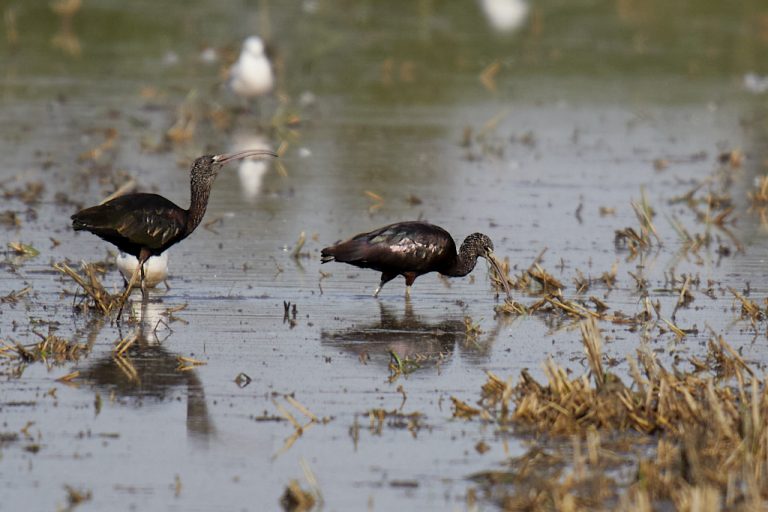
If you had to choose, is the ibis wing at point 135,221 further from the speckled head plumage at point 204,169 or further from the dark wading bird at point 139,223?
the speckled head plumage at point 204,169

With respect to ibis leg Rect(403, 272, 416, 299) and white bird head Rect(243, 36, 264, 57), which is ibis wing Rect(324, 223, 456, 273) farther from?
white bird head Rect(243, 36, 264, 57)

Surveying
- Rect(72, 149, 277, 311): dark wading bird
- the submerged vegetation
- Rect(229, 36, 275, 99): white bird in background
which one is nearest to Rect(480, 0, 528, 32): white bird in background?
Rect(229, 36, 275, 99): white bird in background

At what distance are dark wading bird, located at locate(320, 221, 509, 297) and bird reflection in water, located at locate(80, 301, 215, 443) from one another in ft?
5.80

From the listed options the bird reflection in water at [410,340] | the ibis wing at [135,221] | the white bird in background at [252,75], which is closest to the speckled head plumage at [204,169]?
the ibis wing at [135,221]

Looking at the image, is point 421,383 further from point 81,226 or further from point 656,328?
point 81,226

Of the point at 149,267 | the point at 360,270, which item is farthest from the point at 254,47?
the point at 149,267

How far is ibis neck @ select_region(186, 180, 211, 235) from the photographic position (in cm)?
1035

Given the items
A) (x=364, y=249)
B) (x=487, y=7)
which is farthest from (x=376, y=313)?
(x=487, y=7)

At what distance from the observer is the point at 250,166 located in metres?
16.7

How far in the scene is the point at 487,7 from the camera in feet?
99.5

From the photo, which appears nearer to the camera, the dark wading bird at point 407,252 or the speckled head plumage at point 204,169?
the dark wading bird at point 407,252

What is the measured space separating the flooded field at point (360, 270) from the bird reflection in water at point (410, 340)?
3 centimetres

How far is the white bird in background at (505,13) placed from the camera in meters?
28.3

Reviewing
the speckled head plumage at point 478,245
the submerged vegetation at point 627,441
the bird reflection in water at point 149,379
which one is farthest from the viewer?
the speckled head plumage at point 478,245
